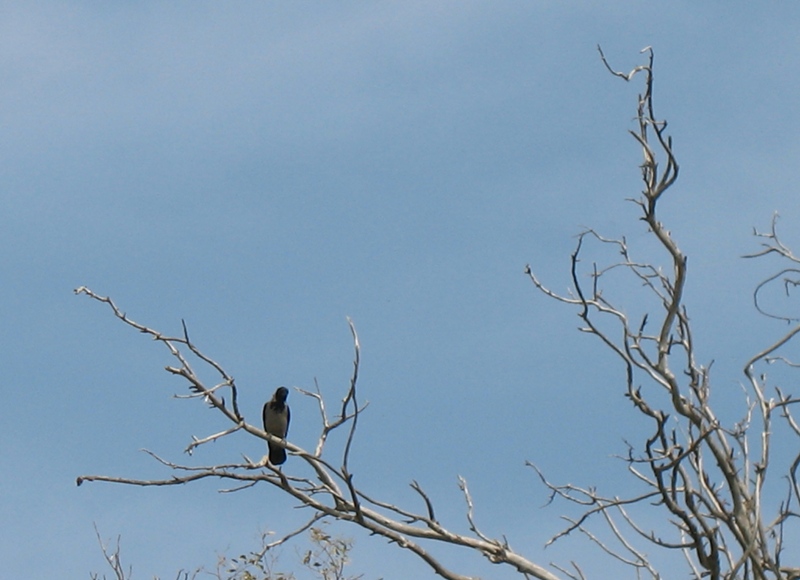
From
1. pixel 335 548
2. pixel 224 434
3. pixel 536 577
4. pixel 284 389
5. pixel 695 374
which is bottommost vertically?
pixel 536 577

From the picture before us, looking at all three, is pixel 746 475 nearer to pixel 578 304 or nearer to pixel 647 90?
pixel 578 304

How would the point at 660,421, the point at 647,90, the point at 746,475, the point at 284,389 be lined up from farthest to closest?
1. the point at 284,389
2. the point at 746,475
3. the point at 647,90
4. the point at 660,421

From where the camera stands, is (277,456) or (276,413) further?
(276,413)

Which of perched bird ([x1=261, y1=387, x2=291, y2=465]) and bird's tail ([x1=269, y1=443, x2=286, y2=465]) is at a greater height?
perched bird ([x1=261, y1=387, x2=291, y2=465])

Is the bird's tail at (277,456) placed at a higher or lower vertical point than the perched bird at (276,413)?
lower

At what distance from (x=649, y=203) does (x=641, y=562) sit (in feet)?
7.69

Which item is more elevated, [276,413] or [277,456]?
[276,413]

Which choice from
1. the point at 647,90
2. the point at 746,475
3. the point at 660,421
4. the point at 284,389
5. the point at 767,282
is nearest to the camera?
the point at 660,421

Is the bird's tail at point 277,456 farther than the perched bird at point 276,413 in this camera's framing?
No

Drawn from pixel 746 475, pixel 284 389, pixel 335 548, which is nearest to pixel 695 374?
pixel 746 475

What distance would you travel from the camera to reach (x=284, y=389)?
543 inches

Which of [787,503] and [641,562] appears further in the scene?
[641,562]

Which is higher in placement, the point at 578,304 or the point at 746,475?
the point at 578,304

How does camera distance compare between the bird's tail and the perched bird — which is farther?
the perched bird
